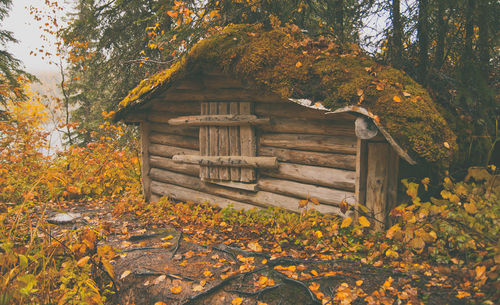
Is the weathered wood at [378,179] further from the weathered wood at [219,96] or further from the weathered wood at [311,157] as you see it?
the weathered wood at [219,96]

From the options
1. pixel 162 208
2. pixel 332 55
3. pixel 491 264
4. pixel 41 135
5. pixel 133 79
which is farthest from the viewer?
pixel 133 79

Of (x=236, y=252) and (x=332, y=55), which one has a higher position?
(x=332, y=55)

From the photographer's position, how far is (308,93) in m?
4.50

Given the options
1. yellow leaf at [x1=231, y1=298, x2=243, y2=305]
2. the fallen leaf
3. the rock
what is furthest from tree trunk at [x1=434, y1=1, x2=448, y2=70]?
the rock

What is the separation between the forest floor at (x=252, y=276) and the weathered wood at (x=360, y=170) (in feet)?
3.04

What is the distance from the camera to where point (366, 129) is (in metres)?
3.86

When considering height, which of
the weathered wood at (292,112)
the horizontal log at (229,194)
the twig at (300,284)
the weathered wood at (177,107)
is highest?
the weathered wood at (177,107)

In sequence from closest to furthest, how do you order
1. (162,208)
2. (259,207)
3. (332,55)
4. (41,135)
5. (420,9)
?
(332,55), (420,9), (259,207), (162,208), (41,135)

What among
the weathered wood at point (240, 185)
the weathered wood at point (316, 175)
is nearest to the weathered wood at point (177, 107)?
the weathered wood at point (240, 185)

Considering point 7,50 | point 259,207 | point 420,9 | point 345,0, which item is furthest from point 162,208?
point 7,50

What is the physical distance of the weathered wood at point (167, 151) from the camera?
6.79 m

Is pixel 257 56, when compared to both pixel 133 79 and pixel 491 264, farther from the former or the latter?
pixel 133 79

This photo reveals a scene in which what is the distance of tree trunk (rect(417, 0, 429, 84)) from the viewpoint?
5.16m

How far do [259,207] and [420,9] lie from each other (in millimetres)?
4388
